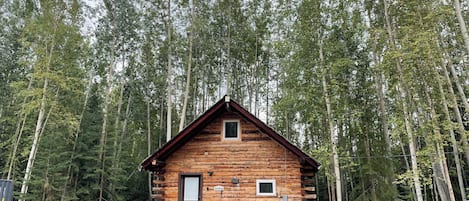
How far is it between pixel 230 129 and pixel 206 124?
658mm

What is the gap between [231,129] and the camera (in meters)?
8.66

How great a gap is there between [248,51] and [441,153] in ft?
34.8

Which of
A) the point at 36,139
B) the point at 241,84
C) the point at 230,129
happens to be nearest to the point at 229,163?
the point at 230,129

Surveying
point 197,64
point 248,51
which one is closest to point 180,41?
point 197,64

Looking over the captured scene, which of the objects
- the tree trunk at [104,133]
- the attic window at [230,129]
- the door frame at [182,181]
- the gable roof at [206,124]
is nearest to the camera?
the gable roof at [206,124]

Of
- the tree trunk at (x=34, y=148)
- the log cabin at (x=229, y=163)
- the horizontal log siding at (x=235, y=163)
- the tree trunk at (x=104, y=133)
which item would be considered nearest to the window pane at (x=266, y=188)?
the log cabin at (x=229, y=163)

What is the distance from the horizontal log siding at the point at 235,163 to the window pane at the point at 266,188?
0.15m

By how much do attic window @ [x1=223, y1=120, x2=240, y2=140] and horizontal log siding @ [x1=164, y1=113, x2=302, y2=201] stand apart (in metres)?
0.11

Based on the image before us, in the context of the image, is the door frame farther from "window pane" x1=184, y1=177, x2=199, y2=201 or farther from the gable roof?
the gable roof

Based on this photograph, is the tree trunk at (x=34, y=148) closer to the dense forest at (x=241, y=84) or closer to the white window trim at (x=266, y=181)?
the dense forest at (x=241, y=84)

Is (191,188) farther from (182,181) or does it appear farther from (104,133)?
(104,133)

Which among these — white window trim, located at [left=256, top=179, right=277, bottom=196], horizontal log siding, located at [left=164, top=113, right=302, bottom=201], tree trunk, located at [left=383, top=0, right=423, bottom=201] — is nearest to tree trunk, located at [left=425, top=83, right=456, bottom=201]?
tree trunk, located at [left=383, top=0, right=423, bottom=201]

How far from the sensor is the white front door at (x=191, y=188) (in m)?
8.30

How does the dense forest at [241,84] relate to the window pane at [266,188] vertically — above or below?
above
